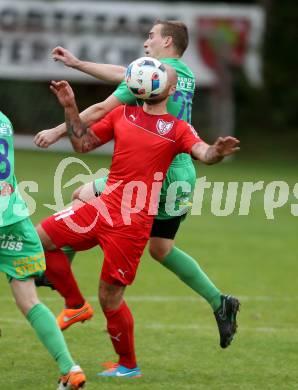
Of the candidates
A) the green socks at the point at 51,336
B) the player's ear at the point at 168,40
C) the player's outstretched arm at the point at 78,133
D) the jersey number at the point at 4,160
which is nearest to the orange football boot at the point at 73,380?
the green socks at the point at 51,336

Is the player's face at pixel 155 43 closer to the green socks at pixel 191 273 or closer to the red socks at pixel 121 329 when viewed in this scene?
the green socks at pixel 191 273

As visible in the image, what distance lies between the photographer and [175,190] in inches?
315

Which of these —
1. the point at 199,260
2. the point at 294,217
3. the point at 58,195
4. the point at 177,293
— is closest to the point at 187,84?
the point at 58,195

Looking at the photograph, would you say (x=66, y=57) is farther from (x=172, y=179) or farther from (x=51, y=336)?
(x=51, y=336)

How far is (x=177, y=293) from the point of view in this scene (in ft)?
35.6

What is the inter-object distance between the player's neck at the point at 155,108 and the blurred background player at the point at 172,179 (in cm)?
39

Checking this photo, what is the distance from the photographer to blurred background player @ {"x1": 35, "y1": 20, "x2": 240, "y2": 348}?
25.8 ft

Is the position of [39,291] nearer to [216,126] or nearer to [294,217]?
[294,217]

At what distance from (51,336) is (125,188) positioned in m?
1.18

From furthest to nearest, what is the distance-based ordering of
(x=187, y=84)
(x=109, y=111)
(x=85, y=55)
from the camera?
(x=85, y=55)
(x=187, y=84)
(x=109, y=111)

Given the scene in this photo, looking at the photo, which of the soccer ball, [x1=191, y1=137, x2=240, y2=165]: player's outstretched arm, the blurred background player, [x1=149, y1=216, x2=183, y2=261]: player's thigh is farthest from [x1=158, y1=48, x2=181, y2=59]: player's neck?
[x1=191, y1=137, x2=240, y2=165]: player's outstretched arm

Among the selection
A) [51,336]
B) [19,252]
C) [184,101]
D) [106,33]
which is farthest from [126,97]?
[106,33]

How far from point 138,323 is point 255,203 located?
34.1 feet

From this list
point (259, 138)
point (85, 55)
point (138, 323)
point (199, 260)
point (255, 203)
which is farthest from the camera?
point (259, 138)
